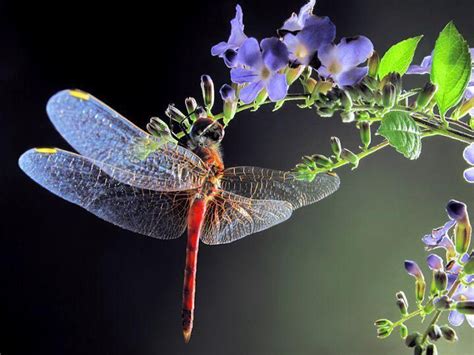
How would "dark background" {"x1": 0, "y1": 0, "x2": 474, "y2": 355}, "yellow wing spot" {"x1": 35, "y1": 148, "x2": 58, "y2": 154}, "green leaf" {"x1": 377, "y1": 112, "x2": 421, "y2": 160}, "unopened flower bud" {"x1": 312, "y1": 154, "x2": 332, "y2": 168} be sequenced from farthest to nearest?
"dark background" {"x1": 0, "y1": 0, "x2": 474, "y2": 355} → "yellow wing spot" {"x1": 35, "y1": 148, "x2": 58, "y2": 154} → "unopened flower bud" {"x1": 312, "y1": 154, "x2": 332, "y2": 168} → "green leaf" {"x1": 377, "y1": 112, "x2": 421, "y2": 160}

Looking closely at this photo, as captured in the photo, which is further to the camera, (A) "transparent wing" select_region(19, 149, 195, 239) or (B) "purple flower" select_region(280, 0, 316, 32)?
(A) "transparent wing" select_region(19, 149, 195, 239)

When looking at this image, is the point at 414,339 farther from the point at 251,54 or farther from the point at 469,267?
the point at 251,54

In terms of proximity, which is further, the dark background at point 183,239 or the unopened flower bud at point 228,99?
the dark background at point 183,239

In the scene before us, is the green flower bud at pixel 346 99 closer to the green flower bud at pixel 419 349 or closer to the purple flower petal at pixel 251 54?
the purple flower petal at pixel 251 54

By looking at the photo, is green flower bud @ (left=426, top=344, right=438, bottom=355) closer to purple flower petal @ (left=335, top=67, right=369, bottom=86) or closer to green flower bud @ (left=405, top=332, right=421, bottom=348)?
green flower bud @ (left=405, top=332, right=421, bottom=348)

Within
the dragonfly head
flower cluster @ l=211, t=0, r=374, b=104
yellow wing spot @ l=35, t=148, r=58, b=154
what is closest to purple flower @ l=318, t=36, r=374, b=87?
flower cluster @ l=211, t=0, r=374, b=104

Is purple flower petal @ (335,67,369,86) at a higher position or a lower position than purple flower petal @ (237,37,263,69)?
lower

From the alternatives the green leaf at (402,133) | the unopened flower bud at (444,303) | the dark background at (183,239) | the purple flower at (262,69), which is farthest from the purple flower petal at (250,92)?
the dark background at (183,239)
